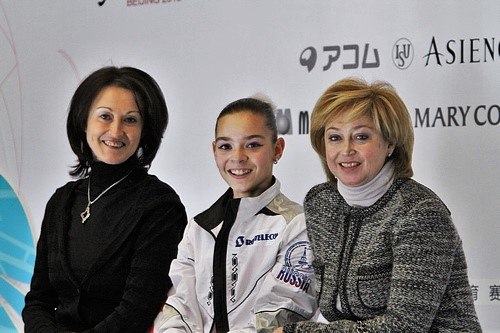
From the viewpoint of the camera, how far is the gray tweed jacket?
229 centimetres

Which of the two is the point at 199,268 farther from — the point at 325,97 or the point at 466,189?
the point at 466,189

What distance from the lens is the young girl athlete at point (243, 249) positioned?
2635 millimetres

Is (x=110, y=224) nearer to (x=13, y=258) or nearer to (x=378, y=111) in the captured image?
(x=378, y=111)

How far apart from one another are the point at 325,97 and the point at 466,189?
0.82 metres

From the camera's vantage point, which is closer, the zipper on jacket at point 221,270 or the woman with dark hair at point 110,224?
the zipper on jacket at point 221,270

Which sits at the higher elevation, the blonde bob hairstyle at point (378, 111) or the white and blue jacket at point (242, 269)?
the blonde bob hairstyle at point (378, 111)

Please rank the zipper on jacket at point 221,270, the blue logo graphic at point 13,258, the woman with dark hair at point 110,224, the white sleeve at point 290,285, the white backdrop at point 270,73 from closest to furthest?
1. the white sleeve at point 290,285
2. the zipper on jacket at point 221,270
3. the woman with dark hair at point 110,224
4. the white backdrop at point 270,73
5. the blue logo graphic at point 13,258

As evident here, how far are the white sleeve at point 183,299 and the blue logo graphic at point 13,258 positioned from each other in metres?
1.60

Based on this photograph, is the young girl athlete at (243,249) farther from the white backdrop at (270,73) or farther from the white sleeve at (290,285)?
the white backdrop at (270,73)

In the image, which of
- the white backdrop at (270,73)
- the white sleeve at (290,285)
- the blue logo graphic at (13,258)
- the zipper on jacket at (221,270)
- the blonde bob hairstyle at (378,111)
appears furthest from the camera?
the blue logo graphic at (13,258)

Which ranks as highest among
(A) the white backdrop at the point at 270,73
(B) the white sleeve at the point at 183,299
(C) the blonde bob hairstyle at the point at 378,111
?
(A) the white backdrop at the point at 270,73

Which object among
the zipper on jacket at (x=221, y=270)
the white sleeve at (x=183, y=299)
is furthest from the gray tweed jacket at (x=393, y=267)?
the white sleeve at (x=183, y=299)

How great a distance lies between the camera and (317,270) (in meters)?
2.58

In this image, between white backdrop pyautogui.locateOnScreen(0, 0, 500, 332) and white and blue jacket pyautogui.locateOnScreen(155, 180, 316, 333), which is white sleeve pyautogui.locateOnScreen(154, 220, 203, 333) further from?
white backdrop pyautogui.locateOnScreen(0, 0, 500, 332)
